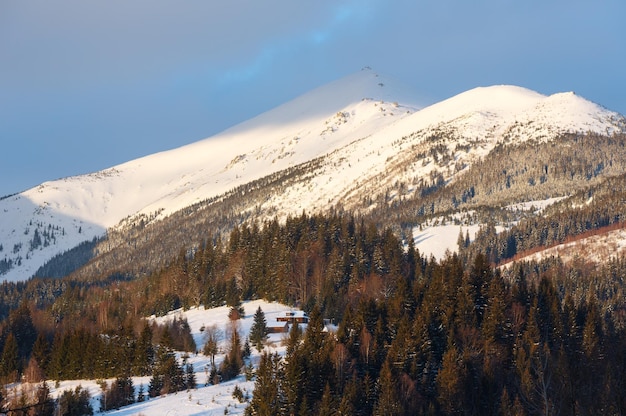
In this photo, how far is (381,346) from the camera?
327 ft

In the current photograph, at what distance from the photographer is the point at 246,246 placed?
163875 millimetres

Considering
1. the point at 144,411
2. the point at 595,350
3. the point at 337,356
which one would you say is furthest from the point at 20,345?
the point at 595,350

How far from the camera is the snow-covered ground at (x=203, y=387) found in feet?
279

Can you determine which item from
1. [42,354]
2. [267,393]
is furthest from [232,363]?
[42,354]

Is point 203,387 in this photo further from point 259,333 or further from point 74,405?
point 259,333

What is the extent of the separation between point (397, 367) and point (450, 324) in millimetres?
13322

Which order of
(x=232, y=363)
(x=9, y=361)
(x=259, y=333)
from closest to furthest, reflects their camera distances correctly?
(x=232, y=363) → (x=259, y=333) → (x=9, y=361)

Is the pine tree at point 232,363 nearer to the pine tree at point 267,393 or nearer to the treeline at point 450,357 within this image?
the treeline at point 450,357

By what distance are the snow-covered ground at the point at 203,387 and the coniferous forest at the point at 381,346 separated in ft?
7.49

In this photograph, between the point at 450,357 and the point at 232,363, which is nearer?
the point at 450,357

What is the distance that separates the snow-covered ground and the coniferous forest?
2.28 m

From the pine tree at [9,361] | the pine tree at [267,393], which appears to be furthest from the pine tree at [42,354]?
the pine tree at [267,393]

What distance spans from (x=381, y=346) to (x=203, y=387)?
23.1 metres

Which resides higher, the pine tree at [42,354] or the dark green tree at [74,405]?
the pine tree at [42,354]
